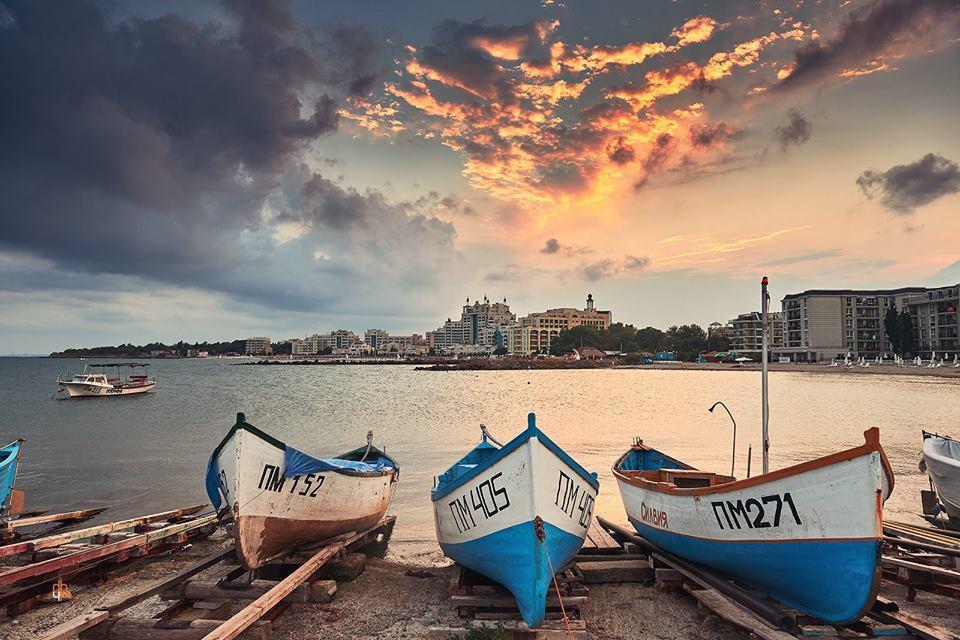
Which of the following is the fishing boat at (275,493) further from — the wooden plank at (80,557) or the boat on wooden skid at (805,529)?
the boat on wooden skid at (805,529)

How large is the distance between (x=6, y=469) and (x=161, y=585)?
762 centimetres

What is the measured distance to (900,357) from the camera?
109 metres

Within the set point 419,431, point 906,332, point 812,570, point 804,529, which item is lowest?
point 419,431

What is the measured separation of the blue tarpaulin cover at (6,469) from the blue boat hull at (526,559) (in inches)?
445

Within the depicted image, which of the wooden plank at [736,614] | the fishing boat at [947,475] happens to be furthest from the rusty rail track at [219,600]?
the fishing boat at [947,475]

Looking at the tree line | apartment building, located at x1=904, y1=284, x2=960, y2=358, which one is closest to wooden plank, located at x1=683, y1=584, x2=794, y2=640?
apartment building, located at x1=904, y1=284, x2=960, y2=358

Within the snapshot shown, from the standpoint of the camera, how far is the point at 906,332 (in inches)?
4215

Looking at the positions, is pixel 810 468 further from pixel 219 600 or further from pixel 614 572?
pixel 219 600

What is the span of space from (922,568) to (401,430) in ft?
93.2

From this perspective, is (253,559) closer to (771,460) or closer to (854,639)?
(854,639)

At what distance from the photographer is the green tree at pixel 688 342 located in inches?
6178

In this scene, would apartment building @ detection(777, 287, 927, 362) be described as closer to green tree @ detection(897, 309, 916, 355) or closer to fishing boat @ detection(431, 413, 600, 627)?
green tree @ detection(897, 309, 916, 355)

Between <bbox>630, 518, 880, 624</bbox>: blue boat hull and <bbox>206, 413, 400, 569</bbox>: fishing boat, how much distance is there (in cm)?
598

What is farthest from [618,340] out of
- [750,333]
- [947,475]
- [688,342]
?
[947,475]
